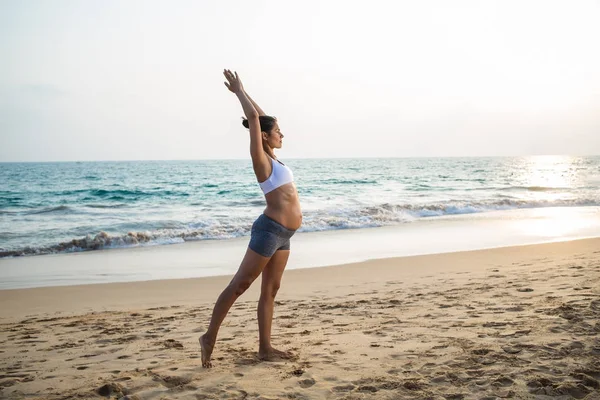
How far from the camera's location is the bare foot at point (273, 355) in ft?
13.7

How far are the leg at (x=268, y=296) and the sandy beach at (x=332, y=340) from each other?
0.12m

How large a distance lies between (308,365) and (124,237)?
11.7 meters

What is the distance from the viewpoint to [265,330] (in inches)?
166

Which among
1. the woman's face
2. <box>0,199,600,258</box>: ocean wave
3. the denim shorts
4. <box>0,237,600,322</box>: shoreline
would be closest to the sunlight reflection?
<box>0,199,600,258</box>: ocean wave

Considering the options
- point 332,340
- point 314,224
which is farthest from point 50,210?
point 332,340

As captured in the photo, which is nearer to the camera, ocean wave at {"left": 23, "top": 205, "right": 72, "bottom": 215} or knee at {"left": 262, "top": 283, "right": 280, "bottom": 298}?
knee at {"left": 262, "top": 283, "right": 280, "bottom": 298}

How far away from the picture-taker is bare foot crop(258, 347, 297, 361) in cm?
418

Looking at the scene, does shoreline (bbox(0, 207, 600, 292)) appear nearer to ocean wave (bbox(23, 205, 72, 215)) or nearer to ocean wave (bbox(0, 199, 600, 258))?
ocean wave (bbox(0, 199, 600, 258))

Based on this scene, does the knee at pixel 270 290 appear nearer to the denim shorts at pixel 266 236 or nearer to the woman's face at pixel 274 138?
the denim shorts at pixel 266 236

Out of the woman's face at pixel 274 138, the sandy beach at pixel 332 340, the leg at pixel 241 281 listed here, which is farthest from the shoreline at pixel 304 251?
the woman's face at pixel 274 138

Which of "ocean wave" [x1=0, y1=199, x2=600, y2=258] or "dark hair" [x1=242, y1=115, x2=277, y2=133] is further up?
"dark hair" [x1=242, y1=115, x2=277, y2=133]

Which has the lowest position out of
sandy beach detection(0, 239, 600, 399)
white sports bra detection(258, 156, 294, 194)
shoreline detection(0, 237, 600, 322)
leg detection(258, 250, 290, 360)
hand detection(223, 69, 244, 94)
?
shoreline detection(0, 237, 600, 322)

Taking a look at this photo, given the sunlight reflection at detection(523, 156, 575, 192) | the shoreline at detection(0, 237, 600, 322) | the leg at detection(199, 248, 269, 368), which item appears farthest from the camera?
the sunlight reflection at detection(523, 156, 575, 192)

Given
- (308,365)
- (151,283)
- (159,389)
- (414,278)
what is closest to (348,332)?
(308,365)
